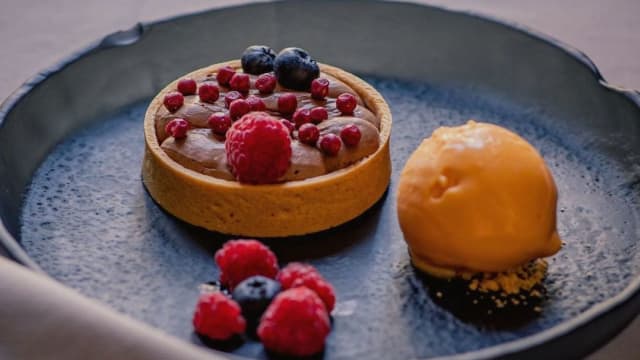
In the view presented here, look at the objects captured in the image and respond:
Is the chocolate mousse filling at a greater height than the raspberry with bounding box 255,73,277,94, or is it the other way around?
the raspberry with bounding box 255,73,277,94

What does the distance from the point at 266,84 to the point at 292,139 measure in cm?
19

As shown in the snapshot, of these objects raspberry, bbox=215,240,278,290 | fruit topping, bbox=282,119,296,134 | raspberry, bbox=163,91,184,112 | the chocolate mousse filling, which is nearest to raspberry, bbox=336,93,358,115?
the chocolate mousse filling

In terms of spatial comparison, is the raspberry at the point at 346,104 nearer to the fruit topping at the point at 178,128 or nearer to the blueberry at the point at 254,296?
the fruit topping at the point at 178,128

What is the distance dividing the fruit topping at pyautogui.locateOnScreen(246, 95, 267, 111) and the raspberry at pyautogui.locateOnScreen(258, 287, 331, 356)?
560mm

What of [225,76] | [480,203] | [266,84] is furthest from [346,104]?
[480,203]

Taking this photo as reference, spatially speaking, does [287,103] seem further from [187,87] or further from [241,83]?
[187,87]

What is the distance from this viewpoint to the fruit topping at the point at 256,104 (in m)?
2.09

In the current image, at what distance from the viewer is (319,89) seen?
7.06 feet

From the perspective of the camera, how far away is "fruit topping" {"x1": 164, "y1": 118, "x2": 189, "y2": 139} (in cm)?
205

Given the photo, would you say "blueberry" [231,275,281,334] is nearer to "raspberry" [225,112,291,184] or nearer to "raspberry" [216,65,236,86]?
"raspberry" [225,112,291,184]

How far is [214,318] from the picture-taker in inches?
65.7

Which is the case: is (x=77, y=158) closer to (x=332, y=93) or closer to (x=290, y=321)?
(x=332, y=93)

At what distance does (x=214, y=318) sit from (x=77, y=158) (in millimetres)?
788

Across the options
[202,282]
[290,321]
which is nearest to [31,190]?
[202,282]
